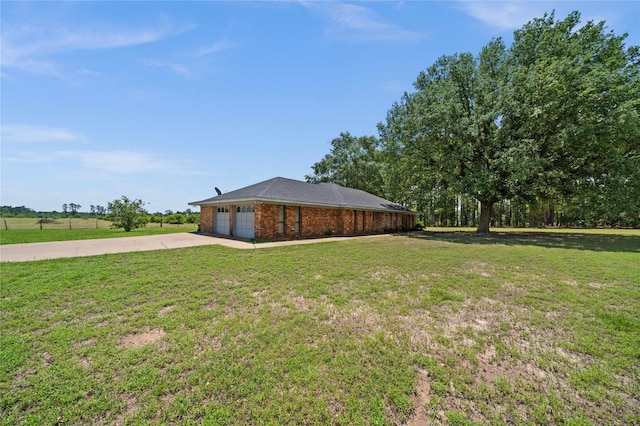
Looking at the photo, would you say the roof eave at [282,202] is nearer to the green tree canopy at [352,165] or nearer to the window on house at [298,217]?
the window on house at [298,217]

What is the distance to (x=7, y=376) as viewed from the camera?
2.62 meters

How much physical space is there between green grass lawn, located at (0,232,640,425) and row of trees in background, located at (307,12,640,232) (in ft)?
39.3

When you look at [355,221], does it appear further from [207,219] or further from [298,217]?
[207,219]

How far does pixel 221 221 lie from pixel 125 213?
9727 millimetres

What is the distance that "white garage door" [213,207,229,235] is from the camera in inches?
640

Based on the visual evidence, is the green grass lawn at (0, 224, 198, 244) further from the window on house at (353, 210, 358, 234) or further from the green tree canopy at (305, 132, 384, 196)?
the green tree canopy at (305, 132, 384, 196)

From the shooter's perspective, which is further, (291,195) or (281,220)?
(291,195)

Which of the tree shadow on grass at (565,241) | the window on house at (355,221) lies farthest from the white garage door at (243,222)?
the tree shadow on grass at (565,241)

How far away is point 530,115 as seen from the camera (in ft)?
49.6

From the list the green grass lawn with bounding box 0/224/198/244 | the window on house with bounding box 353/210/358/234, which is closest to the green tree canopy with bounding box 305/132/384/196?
the window on house with bounding box 353/210/358/234

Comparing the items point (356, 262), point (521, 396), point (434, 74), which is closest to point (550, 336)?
point (521, 396)

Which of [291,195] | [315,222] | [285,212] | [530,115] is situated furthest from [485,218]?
[285,212]

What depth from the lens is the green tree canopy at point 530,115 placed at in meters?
13.8

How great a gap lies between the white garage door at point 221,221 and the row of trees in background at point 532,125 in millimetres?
14570
